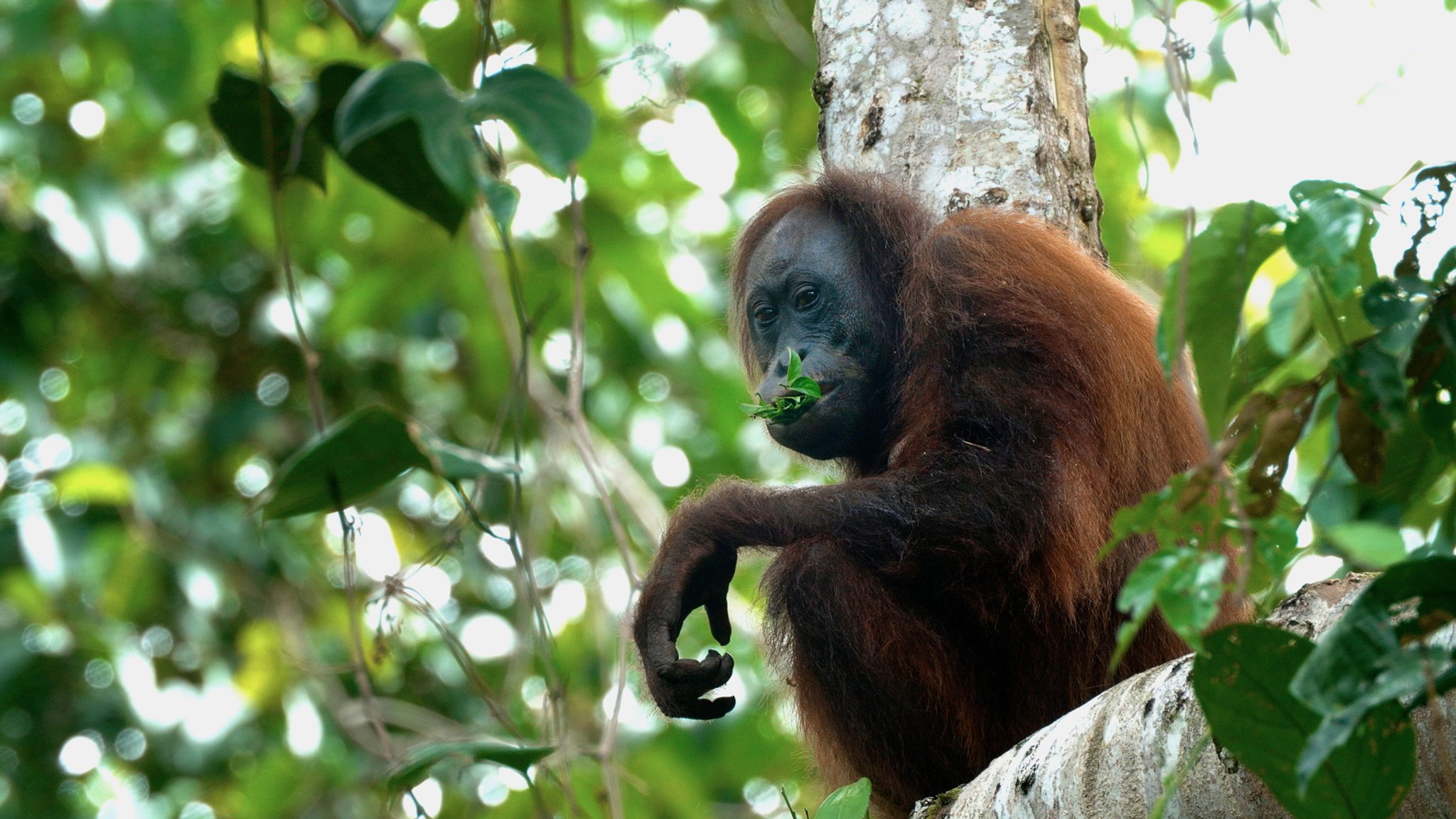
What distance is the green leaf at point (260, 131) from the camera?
2.97m

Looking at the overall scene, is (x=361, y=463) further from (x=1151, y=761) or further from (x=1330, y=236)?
(x=1330, y=236)

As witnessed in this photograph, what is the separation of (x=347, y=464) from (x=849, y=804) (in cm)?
112

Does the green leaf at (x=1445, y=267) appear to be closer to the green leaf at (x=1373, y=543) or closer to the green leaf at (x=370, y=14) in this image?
the green leaf at (x=1373, y=543)

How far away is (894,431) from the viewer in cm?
364

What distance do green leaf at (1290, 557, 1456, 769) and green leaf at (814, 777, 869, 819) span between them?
1.16 metres

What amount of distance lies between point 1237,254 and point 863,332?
2.09 metres

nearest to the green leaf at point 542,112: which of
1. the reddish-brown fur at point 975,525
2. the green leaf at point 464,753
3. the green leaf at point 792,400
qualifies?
the green leaf at point 464,753

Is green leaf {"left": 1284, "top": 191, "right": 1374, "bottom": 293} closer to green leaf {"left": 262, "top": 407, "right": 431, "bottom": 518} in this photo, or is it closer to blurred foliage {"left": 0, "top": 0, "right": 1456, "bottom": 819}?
green leaf {"left": 262, "top": 407, "right": 431, "bottom": 518}

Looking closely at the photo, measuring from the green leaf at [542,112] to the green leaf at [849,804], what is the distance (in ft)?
4.14

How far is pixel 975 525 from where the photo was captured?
3.15 m

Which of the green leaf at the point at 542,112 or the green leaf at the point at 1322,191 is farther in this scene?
the green leaf at the point at 542,112

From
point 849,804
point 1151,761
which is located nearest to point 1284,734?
point 1151,761

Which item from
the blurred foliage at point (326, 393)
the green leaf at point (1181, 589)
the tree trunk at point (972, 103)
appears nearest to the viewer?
the green leaf at point (1181, 589)

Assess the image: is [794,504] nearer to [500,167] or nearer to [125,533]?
[500,167]
